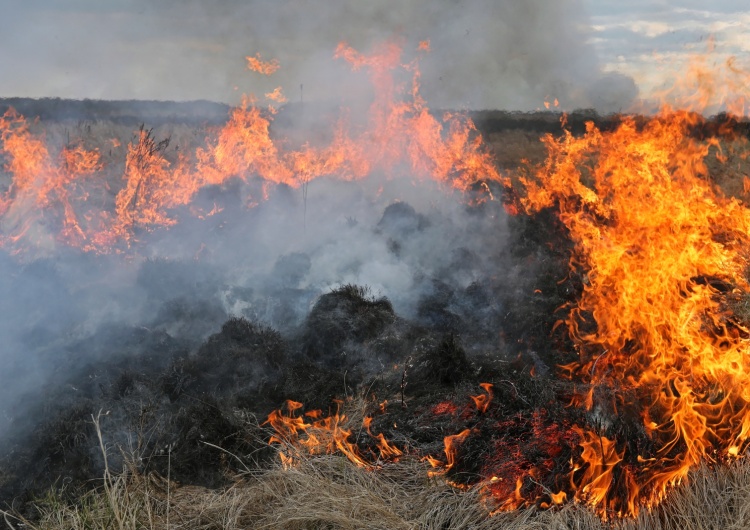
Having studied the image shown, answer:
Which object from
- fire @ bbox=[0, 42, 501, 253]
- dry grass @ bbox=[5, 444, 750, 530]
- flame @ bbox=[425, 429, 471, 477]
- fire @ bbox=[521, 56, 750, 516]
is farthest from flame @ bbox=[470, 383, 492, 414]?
fire @ bbox=[0, 42, 501, 253]

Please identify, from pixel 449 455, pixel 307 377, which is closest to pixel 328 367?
pixel 307 377

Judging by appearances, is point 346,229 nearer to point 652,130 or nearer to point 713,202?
point 652,130

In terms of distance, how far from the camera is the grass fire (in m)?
3.92

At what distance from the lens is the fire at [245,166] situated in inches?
523

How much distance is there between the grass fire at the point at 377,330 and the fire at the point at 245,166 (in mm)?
80

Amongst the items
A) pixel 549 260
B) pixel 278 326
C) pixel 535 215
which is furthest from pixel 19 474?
pixel 535 215

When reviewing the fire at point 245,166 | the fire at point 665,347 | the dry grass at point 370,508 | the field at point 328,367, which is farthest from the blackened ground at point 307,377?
the fire at point 245,166

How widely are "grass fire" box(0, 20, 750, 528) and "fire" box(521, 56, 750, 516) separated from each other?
20 millimetres

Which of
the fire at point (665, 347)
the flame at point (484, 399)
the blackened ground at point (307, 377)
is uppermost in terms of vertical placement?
the fire at point (665, 347)

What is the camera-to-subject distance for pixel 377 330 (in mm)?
8711

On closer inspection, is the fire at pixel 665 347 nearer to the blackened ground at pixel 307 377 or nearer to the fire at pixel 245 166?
the blackened ground at pixel 307 377

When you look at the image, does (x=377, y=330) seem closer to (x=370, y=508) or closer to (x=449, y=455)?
(x=449, y=455)

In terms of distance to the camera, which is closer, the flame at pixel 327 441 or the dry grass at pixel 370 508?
the dry grass at pixel 370 508

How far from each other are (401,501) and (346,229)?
8.61 meters
